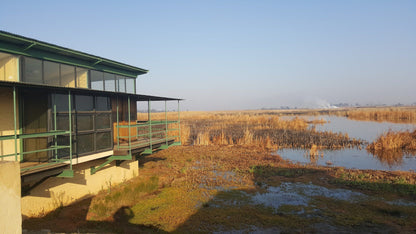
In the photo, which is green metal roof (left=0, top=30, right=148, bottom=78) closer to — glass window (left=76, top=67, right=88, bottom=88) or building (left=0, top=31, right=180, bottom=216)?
building (left=0, top=31, right=180, bottom=216)

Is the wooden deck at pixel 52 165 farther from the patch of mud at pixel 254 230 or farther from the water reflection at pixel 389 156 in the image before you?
the water reflection at pixel 389 156

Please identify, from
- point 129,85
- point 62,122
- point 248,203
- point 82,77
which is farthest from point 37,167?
point 129,85

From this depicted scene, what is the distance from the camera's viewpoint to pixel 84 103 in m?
9.52

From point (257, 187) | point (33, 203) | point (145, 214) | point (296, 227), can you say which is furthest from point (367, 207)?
point (33, 203)

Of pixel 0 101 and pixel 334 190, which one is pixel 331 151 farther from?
pixel 0 101

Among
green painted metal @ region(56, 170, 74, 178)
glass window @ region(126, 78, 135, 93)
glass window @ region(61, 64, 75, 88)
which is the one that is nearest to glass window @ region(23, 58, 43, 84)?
glass window @ region(61, 64, 75, 88)

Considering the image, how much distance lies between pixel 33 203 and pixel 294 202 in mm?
9721

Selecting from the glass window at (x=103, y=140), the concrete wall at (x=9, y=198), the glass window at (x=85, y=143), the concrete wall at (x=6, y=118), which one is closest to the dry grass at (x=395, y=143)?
the glass window at (x=103, y=140)

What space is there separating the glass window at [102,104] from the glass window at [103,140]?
100 centimetres

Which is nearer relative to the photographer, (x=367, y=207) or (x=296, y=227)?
Answer: (x=296, y=227)

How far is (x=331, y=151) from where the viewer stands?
22.6 m

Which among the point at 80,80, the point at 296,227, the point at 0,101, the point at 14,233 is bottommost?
the point at 296,227

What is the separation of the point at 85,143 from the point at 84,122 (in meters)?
0.79

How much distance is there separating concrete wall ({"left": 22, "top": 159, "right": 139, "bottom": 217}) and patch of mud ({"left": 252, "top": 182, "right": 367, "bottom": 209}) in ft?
21.8
